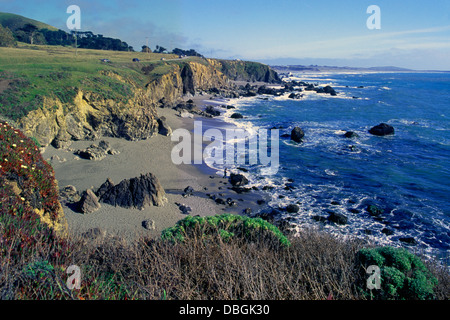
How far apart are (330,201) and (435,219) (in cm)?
716

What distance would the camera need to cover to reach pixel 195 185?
24.2m

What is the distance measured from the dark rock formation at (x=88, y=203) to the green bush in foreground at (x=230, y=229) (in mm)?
9411

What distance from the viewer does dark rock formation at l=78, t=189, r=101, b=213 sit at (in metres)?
17.9

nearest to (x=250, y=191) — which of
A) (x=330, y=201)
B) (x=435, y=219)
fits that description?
(x=330, y=201)

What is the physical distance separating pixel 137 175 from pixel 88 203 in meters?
7.06

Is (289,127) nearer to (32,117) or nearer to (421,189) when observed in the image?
(421,189)

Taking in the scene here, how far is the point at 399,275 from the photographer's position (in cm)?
744

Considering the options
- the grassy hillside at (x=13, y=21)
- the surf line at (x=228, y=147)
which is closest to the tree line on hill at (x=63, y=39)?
the grassy hillside at (x=13, y=21)

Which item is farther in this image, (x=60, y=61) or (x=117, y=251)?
(x=60, y=61)

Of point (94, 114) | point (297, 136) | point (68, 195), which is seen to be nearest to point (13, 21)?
point (94, 114)

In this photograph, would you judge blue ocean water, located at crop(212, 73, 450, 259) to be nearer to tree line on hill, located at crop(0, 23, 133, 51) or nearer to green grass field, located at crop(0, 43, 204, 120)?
green grass field, located at crop(0, 43, 204, 120)

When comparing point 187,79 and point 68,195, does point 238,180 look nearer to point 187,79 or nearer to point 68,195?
point 68,195

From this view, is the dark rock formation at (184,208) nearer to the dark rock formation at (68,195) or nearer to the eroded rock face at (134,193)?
the eroded rock face at (134,193)

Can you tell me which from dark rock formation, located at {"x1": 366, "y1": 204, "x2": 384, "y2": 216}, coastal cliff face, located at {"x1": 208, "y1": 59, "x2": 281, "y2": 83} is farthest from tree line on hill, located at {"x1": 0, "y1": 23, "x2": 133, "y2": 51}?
dark rock formation, located at {"x1": 366, "y1": 204, "x2": 384, "y2": 216}
